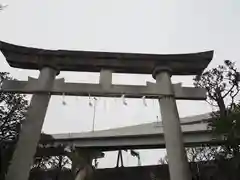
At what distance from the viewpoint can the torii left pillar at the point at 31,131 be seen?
332 inches

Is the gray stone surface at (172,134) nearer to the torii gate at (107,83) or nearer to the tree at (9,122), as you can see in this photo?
the torii gate at (107,83)

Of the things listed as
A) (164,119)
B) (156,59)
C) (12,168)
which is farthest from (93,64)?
(12,168)

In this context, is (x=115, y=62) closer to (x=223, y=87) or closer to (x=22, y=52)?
(x=22, y=52)

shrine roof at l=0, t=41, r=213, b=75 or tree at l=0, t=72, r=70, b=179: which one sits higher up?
shrine roof at l=0, t=41, r=213, b=75

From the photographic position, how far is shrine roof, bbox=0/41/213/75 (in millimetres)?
10383

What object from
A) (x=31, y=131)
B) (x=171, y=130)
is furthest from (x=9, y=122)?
(x=171, y=130)

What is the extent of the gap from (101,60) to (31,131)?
3332mm

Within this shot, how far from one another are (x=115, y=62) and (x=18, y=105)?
3.92m

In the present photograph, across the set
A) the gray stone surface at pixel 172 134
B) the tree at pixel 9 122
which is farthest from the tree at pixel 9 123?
the gray stone surface at pixel 172 134

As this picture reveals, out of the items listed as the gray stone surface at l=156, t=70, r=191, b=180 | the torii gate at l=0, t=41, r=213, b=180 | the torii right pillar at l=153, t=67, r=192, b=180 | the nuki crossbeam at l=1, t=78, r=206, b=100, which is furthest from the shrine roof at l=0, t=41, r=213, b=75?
the nuki crossbeam at l=1, t=78, r=206, b=100

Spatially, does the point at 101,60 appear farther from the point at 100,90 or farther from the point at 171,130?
the point at 171,130

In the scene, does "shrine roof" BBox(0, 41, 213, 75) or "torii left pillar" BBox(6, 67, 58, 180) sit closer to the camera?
"torii left pillar" BBox(6, 67, 58, 180)

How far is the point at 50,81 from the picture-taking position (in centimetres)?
1005

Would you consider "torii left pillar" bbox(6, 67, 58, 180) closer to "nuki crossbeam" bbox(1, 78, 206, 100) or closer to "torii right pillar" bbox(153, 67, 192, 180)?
"nuki crossbeam" bbox(1, 78, 206, 100)
